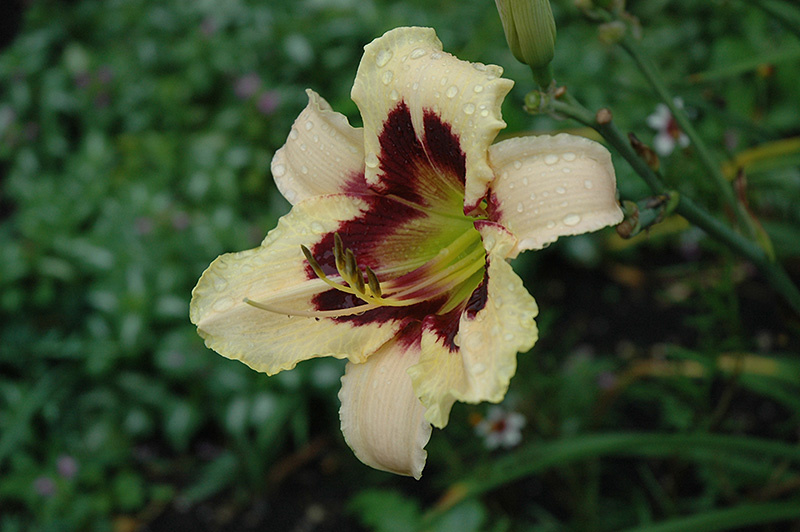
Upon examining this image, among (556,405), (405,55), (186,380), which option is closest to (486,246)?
(405,55)

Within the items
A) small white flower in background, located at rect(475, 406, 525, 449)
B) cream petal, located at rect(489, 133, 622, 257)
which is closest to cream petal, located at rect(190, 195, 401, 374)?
cream petal, located at rect(489, 133, 622, 257)

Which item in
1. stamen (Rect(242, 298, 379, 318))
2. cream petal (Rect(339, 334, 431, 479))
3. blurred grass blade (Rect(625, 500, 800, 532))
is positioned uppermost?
stamen (Rect(242, 298, 379, 318))

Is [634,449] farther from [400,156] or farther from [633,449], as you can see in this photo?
[400,156]

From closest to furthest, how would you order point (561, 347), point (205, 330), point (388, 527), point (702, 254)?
point (205, 330), point (388, 527), point (561, 347), point (702, 254)

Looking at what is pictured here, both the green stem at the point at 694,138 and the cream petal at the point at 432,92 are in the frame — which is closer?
the cream petal at the point at 432,92

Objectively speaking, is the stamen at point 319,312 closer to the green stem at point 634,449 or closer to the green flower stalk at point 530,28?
the green flower stalk at point 530,28

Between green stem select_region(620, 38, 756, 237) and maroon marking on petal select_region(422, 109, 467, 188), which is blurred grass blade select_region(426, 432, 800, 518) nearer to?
green stem select_region(620, 38, 756, 237)

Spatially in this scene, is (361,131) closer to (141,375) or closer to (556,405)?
(556,405)

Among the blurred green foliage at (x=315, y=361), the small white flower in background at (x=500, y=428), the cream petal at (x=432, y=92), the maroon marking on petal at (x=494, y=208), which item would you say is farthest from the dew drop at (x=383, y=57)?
the small white flower in background at (x=500, y=428)
